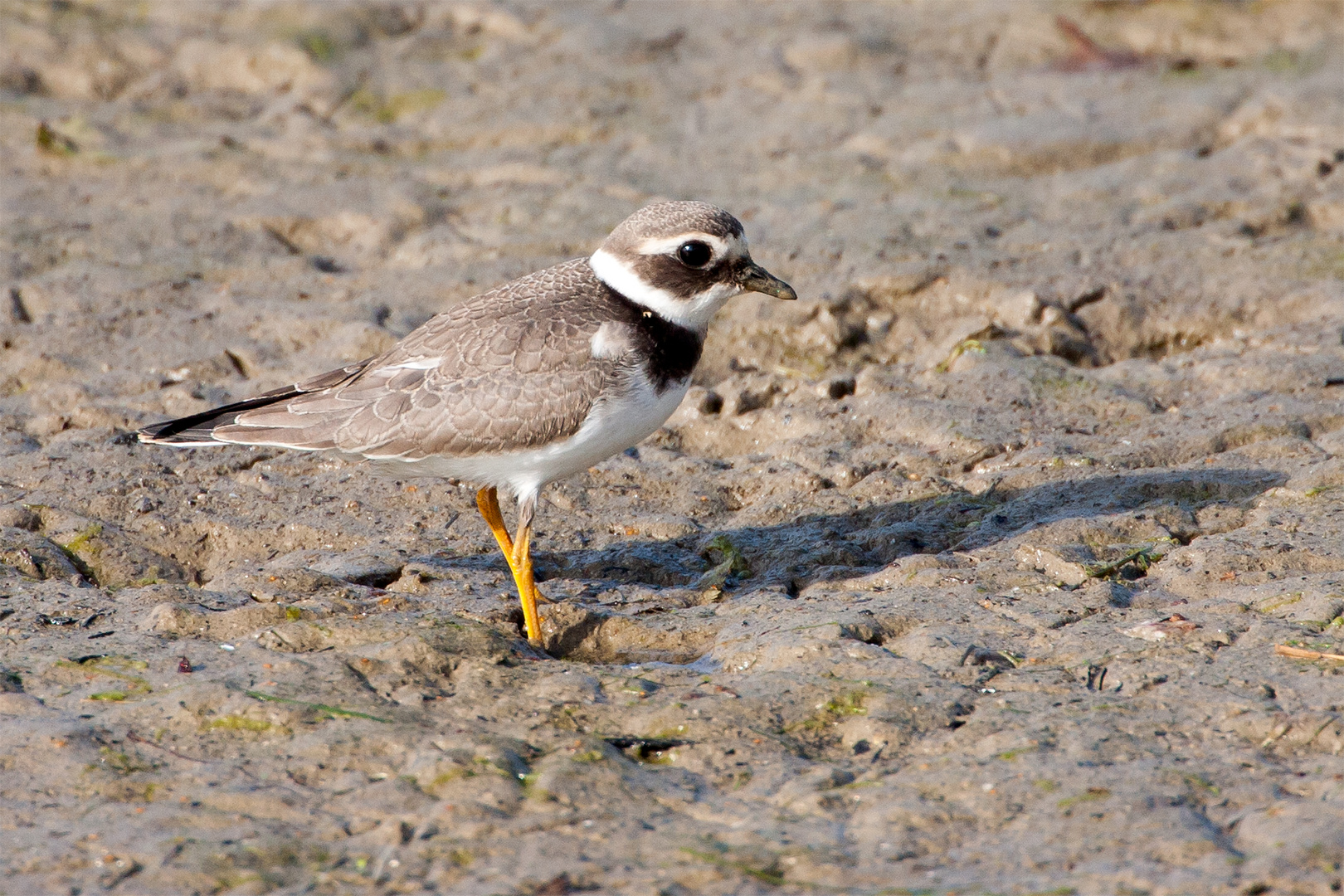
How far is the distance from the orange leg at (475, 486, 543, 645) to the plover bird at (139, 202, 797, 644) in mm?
11

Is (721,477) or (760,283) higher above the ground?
(760,283)

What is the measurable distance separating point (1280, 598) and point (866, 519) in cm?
200

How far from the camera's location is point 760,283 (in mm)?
6375

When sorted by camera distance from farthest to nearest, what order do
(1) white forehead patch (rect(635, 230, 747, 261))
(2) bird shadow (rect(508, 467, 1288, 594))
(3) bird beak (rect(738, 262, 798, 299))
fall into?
(3) bird beak (rect(738, 262, 798, 299)) < (2) bird shadow (rect(508, 467, 1288, 594)) < (1) white forehead patch (rect(635, 230, 747, 261))

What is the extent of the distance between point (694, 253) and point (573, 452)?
112cm

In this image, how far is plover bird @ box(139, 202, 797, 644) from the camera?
19.2 feet

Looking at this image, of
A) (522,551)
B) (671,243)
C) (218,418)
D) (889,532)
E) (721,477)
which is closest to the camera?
(522,551)

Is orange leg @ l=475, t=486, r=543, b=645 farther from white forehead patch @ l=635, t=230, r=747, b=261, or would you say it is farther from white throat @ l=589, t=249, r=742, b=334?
white forehead patch @ l=635, t=230, r=747, b=261

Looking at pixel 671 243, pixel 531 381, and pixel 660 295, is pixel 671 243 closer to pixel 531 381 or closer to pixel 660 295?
pixel 660 295

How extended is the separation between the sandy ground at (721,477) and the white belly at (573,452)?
50cm

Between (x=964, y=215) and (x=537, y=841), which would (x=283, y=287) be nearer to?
(x=964, y=215)

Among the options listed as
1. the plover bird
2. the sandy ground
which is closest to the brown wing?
the plover bird

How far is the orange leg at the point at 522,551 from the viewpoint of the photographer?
5574mm

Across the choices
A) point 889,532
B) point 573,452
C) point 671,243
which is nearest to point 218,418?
point 573,452
